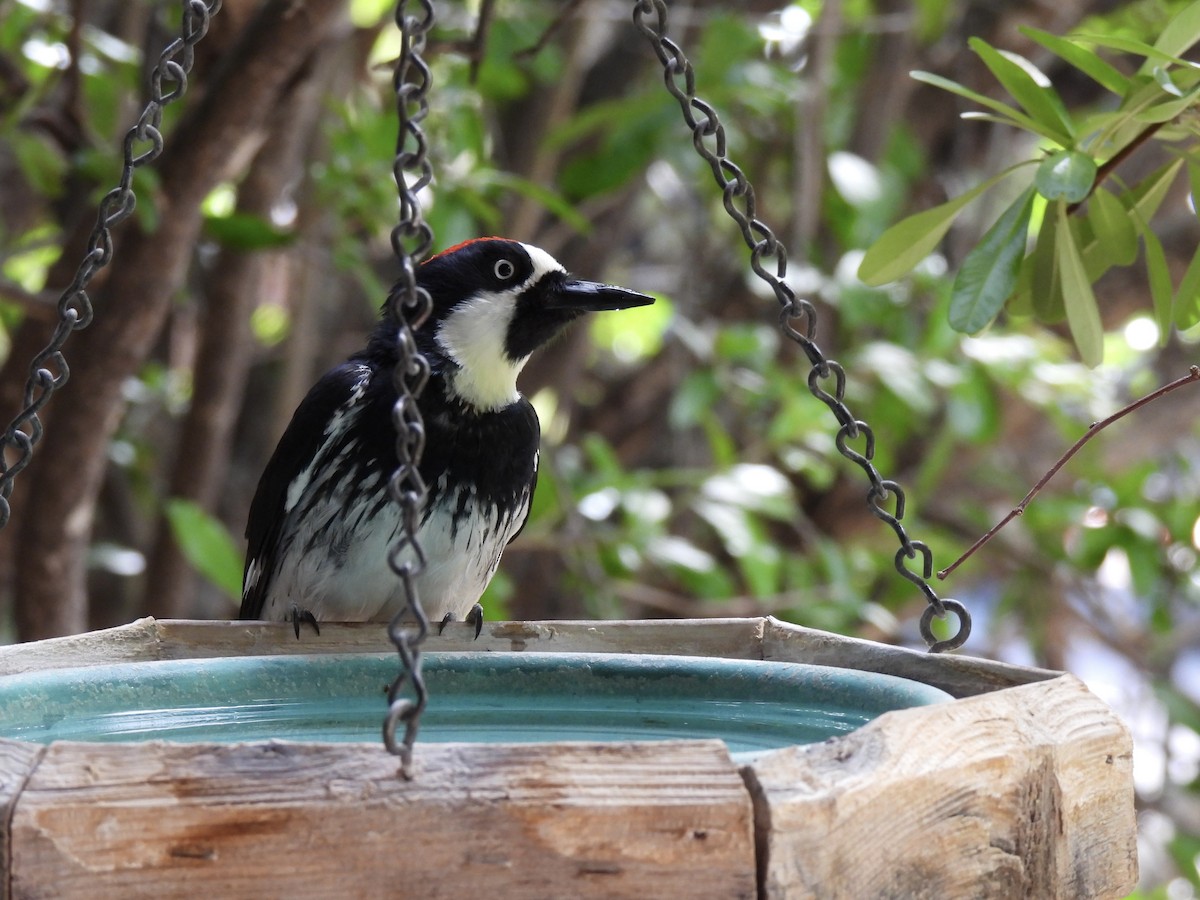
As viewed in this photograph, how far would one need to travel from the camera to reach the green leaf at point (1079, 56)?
1548 millimetres

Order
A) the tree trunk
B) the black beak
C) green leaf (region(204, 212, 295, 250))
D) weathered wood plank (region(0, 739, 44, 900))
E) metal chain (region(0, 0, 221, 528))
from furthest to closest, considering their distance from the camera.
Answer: the tree trunk → green leaf (region(204, 212, 295, 250)) → the black beak → metal chain (region(0, 0, 221, 528)) → weathered wood plank (region(0, 739, 44, 900))

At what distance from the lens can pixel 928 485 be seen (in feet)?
12.9

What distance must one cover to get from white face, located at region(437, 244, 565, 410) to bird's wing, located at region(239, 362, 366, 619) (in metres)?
0.17

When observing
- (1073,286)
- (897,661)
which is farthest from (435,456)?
(1073,286)

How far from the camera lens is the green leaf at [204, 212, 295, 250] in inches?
115

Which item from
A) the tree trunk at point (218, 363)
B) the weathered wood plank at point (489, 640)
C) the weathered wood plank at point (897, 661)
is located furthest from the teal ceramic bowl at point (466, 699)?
the tree trunk at point (218, 363)

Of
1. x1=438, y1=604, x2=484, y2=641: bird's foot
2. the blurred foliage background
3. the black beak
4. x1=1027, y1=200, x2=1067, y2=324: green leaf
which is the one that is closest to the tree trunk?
the blurred foliage background

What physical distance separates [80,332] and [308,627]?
1182 millimetres

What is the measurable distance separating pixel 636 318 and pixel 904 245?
7.44 feet

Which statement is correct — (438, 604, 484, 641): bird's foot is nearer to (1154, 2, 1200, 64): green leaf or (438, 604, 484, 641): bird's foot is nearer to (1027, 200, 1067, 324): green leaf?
(1027, 200, 1067, 324): green leaf

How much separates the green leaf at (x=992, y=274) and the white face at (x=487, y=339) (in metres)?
0.98

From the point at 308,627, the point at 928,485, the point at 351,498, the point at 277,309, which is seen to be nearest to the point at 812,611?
the point at 928,485

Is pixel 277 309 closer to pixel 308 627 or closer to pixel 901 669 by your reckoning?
pixel 308 627

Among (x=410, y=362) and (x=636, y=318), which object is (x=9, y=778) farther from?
(x=636, y=318)
